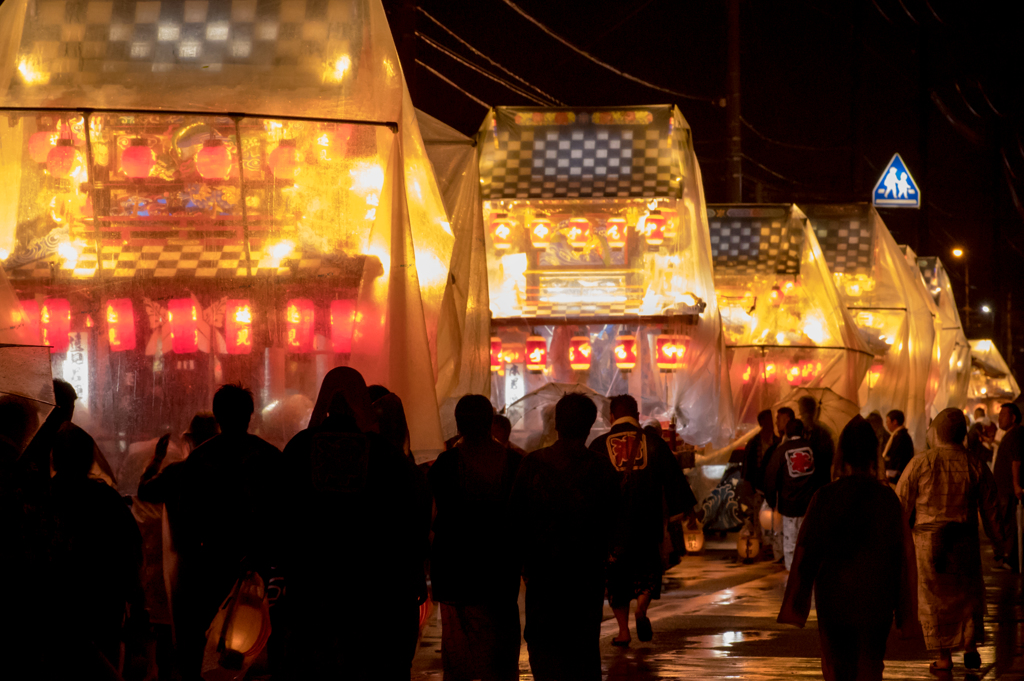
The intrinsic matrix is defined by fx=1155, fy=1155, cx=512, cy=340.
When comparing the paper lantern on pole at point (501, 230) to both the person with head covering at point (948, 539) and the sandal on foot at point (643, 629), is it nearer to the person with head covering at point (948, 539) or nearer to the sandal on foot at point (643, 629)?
the sandal on foot at point (643, 629)

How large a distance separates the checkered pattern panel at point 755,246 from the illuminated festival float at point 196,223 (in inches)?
543

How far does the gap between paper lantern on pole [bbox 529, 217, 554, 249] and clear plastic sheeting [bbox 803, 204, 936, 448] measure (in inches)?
317

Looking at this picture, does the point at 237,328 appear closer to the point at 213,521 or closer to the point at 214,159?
the point at 214,159

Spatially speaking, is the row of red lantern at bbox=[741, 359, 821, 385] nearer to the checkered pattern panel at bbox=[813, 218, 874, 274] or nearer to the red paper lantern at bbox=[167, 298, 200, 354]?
the checkered pattern panel at bbox=[813, 218, 874, 274]

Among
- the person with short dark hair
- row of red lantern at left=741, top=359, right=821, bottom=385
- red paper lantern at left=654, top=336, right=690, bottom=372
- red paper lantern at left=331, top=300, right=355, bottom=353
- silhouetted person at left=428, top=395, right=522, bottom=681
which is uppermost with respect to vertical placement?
red paper lantern at left=331, top=300, right=355, bottom=353

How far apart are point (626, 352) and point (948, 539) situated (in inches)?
353

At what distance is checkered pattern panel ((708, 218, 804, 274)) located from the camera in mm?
20422

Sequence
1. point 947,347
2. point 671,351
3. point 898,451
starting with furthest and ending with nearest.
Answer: point 947,347 < point 671,351 < point 898,451

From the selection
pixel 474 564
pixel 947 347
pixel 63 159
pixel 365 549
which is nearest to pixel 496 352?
pixel 63 159

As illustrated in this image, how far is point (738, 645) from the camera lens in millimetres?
8844

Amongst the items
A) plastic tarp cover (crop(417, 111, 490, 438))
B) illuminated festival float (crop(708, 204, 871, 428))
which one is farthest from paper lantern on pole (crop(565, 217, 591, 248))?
plastic tarp cover (crop(417, 111, 490, 438))

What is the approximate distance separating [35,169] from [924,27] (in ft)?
96.4

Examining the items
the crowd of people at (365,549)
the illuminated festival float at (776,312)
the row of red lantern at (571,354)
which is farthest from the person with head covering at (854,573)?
the illuminated festival float at (776,312)

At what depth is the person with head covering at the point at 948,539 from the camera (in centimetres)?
795
